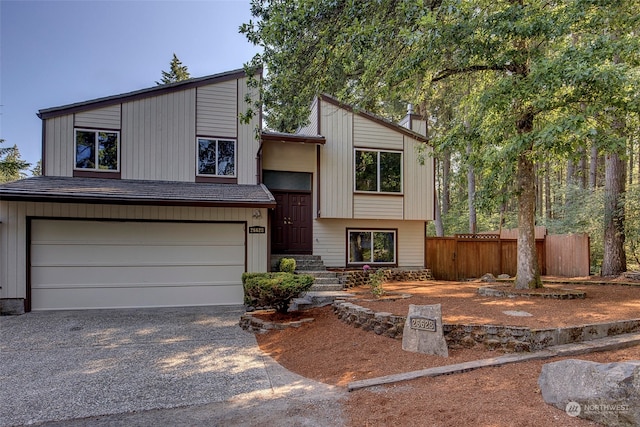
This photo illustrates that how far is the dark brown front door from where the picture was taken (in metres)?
11.5

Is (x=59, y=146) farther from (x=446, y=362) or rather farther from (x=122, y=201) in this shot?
(x=446, y=362)

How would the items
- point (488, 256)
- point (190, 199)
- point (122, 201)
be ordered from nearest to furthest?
point (122, 201), point (190, 199), point (488, 256)

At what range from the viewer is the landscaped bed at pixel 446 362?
334 centimetres

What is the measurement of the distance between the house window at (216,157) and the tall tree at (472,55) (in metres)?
2.85

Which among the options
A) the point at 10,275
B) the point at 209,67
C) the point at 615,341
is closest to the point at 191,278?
the point at 10,275

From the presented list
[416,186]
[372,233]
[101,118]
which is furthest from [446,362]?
[101,118]

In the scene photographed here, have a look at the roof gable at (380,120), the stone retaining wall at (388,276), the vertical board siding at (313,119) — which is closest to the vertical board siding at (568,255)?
the stone retaining wall at (388,276)

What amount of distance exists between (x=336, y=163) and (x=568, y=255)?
9017 millimetres

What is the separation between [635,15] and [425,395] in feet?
27.8

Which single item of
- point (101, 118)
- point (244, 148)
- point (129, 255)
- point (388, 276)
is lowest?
point (388, 276)

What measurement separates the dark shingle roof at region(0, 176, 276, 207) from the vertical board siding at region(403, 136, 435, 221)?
4995mm

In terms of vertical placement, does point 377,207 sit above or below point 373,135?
below

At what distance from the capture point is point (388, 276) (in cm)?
1176

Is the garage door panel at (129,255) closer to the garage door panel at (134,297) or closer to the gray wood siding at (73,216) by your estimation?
the gray wood siding at (73,216)
